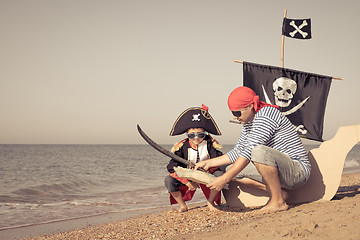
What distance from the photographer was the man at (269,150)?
3314 mm

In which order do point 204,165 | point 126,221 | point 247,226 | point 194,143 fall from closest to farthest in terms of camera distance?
point 247,226 → point 204,165 → point 194,143 → point 126,221

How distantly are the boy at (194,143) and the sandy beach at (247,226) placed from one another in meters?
0.42

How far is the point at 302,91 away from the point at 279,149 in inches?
167

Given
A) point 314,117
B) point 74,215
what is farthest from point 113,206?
point 314,117

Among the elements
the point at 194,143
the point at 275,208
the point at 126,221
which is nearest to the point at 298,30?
the point at 194,143

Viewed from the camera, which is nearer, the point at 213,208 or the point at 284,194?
the point at 284,194

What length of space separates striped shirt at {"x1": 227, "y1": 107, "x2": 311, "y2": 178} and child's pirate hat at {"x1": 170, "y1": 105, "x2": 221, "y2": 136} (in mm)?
847

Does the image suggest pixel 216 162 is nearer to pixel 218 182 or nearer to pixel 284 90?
pixel 218 182

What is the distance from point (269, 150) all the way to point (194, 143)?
122 centimetres

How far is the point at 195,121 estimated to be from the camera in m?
4.21

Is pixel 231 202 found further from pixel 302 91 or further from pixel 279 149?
pixel 302 91

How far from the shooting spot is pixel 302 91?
7.29 metres

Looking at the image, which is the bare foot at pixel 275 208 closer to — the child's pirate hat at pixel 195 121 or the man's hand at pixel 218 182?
the man's hand at pixel 218 182

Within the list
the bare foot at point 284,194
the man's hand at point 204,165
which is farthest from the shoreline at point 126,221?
the man's hand at point 204,165
